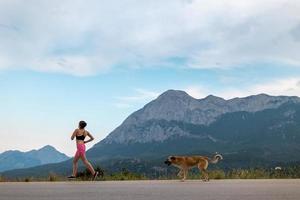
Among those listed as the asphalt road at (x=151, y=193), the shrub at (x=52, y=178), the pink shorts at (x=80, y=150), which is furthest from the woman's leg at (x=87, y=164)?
the asphalt road at (x=151, y=193)

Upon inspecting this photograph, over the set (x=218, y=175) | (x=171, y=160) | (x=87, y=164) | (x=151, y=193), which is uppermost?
(x=171, y=160)

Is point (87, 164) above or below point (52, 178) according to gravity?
above

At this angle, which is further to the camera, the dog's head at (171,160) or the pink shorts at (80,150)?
the dog's head at (171,160)

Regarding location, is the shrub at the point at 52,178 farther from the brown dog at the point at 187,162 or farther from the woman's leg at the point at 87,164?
the brown dog at the point at 187,162

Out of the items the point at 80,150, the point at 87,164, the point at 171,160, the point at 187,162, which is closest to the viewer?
the point at 80,150

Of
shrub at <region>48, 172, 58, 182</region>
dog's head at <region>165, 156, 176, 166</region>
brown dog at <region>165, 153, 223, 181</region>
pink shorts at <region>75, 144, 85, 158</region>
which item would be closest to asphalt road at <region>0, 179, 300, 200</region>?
pink shorts at <region>75, 144, 85, 158</region>

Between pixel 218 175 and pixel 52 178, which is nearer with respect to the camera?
pixel 52 178

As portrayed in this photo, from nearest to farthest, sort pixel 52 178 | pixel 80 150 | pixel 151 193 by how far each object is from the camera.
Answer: pixel 151 193
pixel 80 150
pixel 52 178

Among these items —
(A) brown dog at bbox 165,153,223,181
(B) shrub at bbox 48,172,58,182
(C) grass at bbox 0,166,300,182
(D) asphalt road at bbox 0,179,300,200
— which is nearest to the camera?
(D) asphalt road at bbox 0,179,300,200

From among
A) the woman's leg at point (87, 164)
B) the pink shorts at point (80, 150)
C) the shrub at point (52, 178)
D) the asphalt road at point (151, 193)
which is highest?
the pink shorts at point (80, 150)

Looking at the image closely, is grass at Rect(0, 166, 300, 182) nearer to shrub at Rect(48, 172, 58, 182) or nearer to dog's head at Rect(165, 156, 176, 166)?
shrub at Rect(48, 172, 58, 182)

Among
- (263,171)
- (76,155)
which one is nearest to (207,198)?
(76,155)

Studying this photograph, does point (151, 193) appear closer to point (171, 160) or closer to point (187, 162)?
point (187, 162)

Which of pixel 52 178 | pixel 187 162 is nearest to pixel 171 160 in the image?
pixel 187 162
